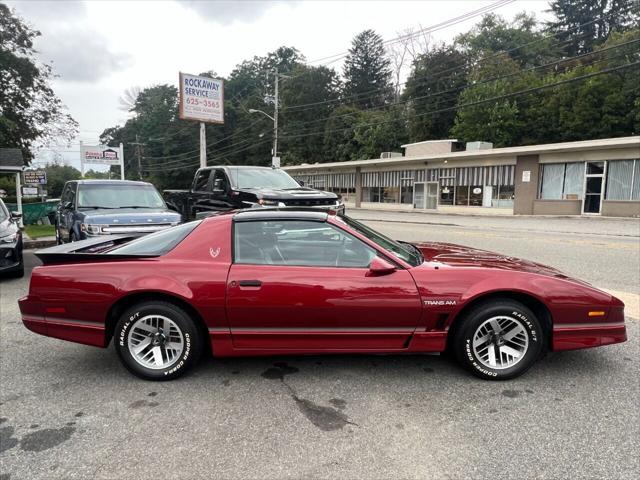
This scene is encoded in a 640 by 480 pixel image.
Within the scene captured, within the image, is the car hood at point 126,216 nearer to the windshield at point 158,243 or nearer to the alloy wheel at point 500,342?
the windshield at point 158,243

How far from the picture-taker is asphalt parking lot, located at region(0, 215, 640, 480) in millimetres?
2615

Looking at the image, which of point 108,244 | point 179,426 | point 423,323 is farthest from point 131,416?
point 423,323

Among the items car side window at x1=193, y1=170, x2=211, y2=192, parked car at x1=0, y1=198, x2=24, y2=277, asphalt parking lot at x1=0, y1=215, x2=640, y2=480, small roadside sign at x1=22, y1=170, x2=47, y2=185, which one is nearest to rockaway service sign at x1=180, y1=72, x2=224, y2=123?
car side window at x1=193, y1=170, x2=211, y2=192

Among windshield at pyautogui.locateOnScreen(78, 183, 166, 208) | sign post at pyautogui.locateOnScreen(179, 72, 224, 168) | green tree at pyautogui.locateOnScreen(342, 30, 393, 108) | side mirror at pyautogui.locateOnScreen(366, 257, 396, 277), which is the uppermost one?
green tree at pyautogui.locateOnScreen(342, 30, 393, 108)

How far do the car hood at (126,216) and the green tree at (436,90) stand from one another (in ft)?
129

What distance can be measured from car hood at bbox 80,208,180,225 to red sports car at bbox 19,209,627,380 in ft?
14.8

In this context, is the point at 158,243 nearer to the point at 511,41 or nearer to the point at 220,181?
the point at 220,181

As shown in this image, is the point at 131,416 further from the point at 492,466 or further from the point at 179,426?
the point at 492,466

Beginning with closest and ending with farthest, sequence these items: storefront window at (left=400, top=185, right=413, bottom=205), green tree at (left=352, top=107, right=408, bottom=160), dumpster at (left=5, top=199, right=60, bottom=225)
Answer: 1. dumpster at (left=5, top=199, right=60, bottom=225)
2. storefront window at (left=400, top=185, right=413, bottom=205)
3. green tree at (left=352, top=107, right=408, bottom=160)

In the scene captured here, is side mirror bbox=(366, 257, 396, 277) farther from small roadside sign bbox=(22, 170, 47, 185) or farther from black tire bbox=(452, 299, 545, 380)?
small roadside sign bbox=(22, 170, 47, 185)

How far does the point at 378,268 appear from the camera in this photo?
3551 mm

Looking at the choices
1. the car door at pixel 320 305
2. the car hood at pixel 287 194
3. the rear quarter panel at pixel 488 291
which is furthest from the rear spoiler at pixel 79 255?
the car hood at pixel 287 194

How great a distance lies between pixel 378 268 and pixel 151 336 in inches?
76.6

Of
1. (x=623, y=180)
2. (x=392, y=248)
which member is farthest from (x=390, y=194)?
(x=392, y=248)
